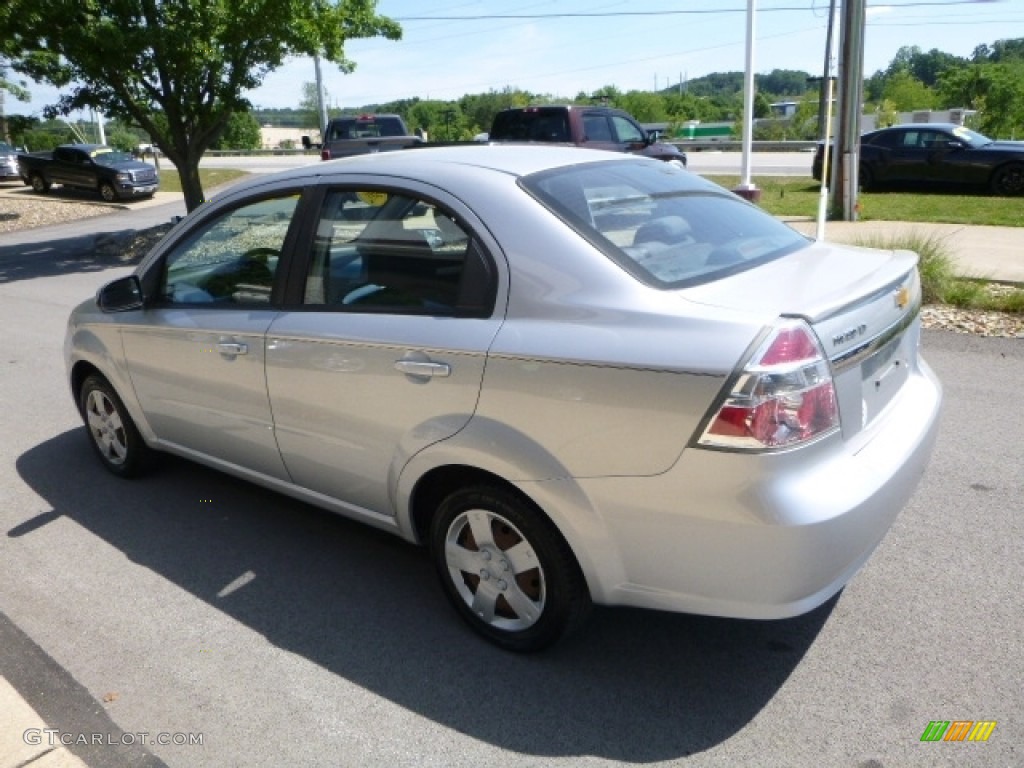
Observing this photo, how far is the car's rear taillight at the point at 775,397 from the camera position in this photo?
2.32 m

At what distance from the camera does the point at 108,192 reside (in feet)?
86.9

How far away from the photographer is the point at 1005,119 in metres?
46.8

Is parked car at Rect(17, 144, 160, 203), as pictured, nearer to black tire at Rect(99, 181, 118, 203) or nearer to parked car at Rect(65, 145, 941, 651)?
black tire at Rect(99, 181, 118, 203)

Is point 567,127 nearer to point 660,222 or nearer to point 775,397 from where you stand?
point 660,222

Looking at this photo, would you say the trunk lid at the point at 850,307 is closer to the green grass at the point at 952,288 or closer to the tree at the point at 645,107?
the green grass at the point at 952,288

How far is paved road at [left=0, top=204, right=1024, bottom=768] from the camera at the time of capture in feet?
8.54

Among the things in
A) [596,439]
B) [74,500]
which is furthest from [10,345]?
[596,439]

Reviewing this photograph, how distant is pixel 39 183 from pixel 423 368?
31.4 metres

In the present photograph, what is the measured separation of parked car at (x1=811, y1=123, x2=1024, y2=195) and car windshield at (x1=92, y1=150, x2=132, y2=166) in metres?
21.8

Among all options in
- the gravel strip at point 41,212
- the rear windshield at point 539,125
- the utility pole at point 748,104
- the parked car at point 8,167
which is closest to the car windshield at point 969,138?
the utility pole at point 748,104

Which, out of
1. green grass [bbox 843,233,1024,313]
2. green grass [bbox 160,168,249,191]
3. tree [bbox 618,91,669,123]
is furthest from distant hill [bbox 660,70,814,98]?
green grass [bbox 843,233,1024,313]

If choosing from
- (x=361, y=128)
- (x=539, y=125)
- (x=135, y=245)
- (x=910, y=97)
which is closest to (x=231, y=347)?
(x=539, y=125)

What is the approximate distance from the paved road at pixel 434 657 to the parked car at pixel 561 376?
0.33m

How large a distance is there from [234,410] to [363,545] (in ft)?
2.81
